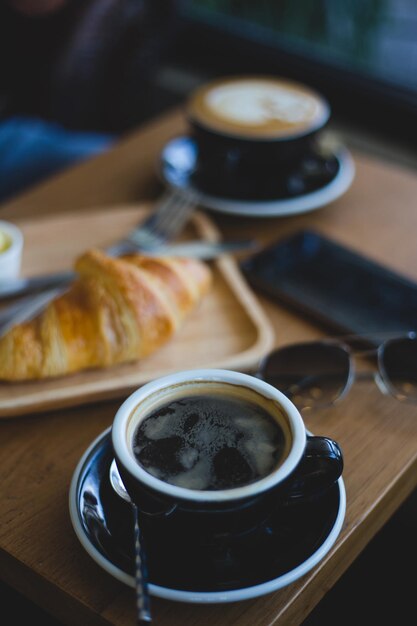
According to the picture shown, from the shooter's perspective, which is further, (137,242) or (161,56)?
(161,56)

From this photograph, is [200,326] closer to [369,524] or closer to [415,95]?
[369,524]

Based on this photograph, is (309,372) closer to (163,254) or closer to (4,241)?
(163,254)

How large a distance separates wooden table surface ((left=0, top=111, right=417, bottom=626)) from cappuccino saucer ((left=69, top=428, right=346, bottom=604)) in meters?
0.04

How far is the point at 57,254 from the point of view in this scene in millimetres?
962

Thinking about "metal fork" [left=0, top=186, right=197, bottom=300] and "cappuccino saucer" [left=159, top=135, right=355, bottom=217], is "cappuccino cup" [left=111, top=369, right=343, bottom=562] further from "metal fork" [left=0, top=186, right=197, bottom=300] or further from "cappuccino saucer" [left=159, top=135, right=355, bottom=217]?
"cappuccino saucer" [left=159, top=135, right=355, bottom=217]

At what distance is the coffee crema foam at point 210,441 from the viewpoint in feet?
1.59

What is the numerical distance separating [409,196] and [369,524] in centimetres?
66

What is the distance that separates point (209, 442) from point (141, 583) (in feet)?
0.34

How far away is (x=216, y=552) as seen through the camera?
0.50 m

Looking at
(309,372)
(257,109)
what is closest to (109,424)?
(309,372)

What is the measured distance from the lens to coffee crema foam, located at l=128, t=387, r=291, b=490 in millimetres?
484

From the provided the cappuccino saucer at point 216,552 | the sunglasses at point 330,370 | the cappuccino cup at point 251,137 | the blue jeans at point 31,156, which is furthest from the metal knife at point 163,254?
the blue jeans at point 31,156

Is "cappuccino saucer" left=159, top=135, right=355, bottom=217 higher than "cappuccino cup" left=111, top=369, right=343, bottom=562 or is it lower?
lower

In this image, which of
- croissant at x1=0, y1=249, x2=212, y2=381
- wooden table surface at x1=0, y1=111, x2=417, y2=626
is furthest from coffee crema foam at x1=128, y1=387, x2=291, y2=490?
croissant at x1=0, y1=249, x2=212, y2=381
